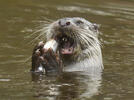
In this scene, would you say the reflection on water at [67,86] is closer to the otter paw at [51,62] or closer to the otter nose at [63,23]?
the otter paw at [51,62]

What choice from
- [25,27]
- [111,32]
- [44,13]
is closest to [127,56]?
[111,32]

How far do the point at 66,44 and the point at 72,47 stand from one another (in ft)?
0.31

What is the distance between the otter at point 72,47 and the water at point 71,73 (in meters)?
0.18

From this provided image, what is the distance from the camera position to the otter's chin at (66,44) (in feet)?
26.3

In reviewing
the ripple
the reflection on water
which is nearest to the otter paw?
the reflection on water

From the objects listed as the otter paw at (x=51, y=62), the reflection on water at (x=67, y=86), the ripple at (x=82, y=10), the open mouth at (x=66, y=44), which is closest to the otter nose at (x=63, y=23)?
the open mouth at (x=66, y=44)

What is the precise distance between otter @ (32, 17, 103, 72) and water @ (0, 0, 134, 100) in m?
0.18

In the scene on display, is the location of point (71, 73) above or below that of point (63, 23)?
below

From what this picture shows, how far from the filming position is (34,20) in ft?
40.2

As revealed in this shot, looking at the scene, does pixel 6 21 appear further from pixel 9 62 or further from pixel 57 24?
pixel 57 24

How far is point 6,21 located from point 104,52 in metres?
2.56

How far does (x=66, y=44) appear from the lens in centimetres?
812

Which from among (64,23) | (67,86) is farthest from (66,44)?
(67,86)

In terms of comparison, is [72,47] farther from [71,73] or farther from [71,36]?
[71,73]
